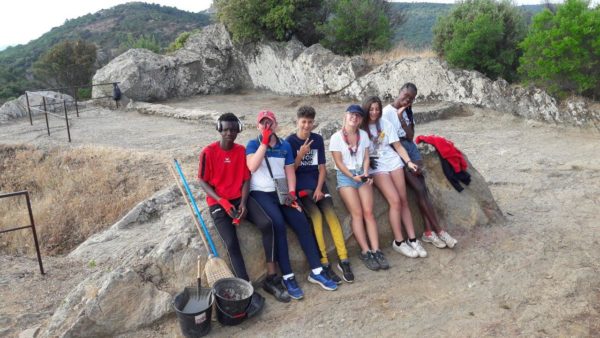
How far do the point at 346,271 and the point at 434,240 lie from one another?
1077mm

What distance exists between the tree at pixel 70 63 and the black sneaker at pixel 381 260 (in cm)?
3257

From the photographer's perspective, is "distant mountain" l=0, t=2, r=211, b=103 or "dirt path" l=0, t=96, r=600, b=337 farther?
"distant mountain" l=0, t=2, r=211, b=103

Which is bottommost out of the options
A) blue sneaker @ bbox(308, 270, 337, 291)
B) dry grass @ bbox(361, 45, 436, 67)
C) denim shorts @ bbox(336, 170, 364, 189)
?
blue sneaker @ bbox(308, 270, 337, 291)

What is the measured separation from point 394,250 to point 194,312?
2.15 m

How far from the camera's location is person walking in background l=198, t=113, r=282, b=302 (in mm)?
3973

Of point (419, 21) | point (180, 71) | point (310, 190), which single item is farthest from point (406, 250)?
point (419, 21)

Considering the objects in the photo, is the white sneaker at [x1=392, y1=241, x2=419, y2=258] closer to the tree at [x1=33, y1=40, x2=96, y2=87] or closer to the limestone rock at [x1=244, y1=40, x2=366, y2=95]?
the limestone rock at [x1=244, y1=40, x2=366, y2=95]

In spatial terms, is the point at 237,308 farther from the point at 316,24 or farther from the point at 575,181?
the point at 316,24

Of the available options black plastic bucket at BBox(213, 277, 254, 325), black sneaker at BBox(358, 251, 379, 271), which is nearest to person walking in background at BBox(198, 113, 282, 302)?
black plastic bucket at BBox(213, 277, 254, 325)

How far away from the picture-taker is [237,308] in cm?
348

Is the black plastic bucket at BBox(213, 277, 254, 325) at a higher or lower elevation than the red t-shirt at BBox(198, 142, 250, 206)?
lower

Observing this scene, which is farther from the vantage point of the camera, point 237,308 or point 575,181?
point 575,181

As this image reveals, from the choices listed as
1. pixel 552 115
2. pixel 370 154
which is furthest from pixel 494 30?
pixel 370 154

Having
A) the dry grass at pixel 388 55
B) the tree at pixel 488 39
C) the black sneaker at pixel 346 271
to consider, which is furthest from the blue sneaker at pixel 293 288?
the dry grass at pixel 388 55
